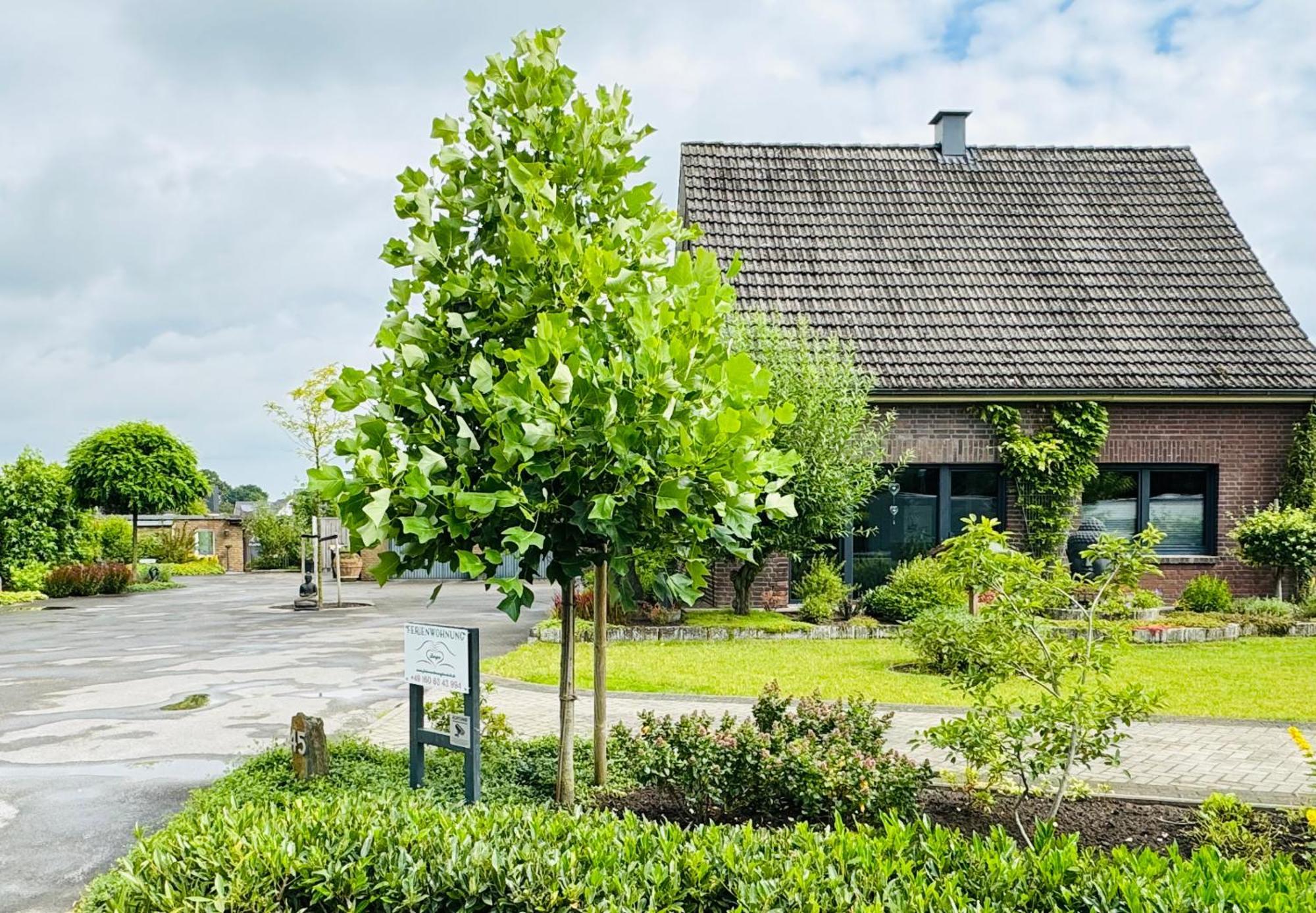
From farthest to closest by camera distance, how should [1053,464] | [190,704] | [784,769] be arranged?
1. [1053,464]
2. [190,704]
3. [784,769]

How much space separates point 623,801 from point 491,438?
2.34 metres

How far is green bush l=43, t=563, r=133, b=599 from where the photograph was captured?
88.6 feet

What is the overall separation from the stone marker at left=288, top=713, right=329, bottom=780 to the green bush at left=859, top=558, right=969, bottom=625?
34.1ft

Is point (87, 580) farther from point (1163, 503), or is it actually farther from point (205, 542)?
point (1163, 503)

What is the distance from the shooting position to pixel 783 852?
3.94 metres

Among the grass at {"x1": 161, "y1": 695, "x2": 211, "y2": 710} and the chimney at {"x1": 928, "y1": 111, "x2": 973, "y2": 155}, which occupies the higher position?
the chimney at {"x1": 928, "y1": 111, "x2": 973, "y2": 155}

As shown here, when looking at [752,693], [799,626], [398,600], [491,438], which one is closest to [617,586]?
[491,438]

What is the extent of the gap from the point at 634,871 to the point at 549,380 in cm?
210

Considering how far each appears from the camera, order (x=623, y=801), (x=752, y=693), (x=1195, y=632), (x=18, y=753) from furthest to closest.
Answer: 1. (x=1195, y=632)
2. (x=752, y=693)
3. (x=18, y=753)
4. (x=623, y=801)

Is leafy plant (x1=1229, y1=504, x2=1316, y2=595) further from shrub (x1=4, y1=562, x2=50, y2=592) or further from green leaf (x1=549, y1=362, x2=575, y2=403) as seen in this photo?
shrub (x1=4, y1=562, x2=50, y2=592)

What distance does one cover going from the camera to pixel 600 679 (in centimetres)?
589

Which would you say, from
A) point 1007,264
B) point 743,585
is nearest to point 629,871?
point 743,585

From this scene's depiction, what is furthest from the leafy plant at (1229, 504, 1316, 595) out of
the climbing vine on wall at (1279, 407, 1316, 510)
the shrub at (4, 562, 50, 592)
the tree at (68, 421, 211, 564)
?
the tree at (68, 421, 211, 564)

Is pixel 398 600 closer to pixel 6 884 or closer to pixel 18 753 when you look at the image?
pixel 18 753
